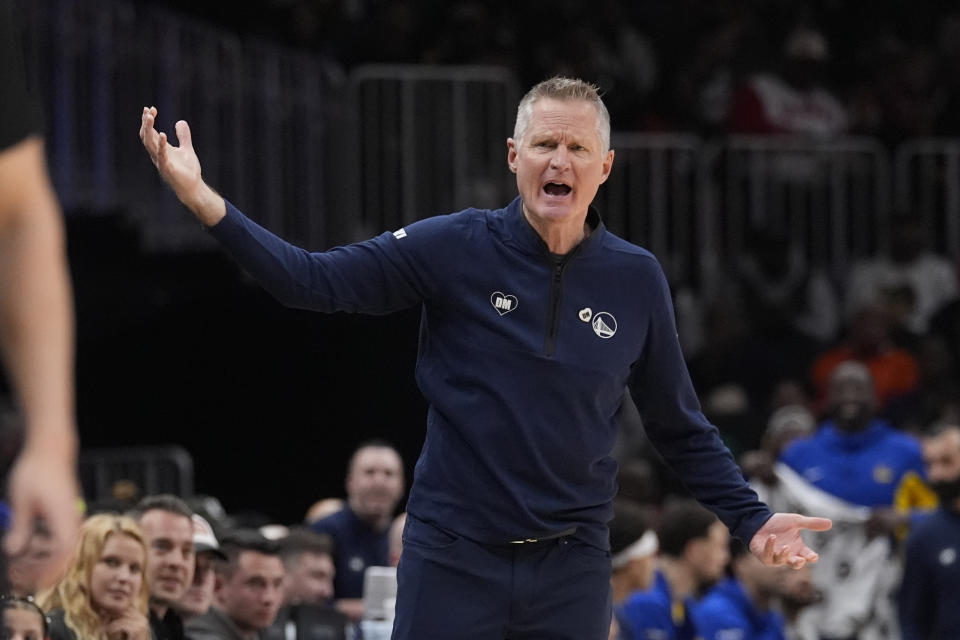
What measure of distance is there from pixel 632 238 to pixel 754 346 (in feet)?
3.71

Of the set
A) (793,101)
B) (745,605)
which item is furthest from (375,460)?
(793,101)

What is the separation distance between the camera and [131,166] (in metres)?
10.9

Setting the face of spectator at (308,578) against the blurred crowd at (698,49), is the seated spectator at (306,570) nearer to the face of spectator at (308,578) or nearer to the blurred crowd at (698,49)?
the face of spectator at (308,578)

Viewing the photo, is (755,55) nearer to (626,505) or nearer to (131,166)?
(131,166)

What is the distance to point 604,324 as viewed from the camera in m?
4.03

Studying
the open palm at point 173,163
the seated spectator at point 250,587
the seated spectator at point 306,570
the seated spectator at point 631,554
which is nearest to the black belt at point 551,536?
the open palm at point 173,163

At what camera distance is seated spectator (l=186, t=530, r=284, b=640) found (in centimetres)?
643

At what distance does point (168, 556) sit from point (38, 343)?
13.1 ft

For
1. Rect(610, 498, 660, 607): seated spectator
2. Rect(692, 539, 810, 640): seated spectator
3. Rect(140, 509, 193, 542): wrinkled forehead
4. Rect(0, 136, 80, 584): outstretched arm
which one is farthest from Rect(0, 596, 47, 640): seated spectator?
Rect(692, 539, 810, 640): seated spectator

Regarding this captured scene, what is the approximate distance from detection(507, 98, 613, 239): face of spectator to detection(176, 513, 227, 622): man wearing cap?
102 inches

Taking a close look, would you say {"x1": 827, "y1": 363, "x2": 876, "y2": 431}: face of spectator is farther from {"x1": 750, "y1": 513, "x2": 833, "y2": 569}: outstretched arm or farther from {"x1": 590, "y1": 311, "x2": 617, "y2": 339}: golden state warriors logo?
{"x1": 590, "y1": 311, "x2": 617, "y2": 339}: golden state warriors logo

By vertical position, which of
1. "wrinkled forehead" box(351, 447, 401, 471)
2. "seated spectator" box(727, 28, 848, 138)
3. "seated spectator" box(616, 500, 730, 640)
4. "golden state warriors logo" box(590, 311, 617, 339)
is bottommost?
"seated spectator" box(616, 500, 730, 640)

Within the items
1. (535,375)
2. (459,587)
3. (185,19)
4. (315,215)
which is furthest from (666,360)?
(185,19)

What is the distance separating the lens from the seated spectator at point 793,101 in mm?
12781
